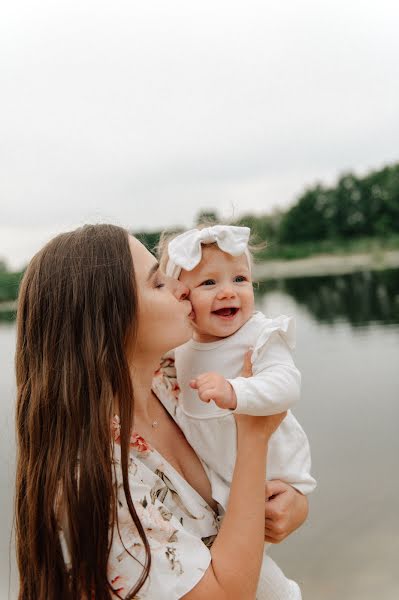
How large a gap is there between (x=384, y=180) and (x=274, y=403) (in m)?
40.5

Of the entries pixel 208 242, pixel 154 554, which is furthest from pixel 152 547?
pixel 208 242

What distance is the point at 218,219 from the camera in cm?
199

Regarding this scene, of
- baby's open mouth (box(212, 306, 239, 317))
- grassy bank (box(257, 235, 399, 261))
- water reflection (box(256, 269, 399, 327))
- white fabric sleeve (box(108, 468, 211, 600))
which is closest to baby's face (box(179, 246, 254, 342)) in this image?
baby's open mouth (box(212, 306, 239, 317))

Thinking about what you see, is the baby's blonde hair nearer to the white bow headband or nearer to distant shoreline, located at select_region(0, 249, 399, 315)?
the white bow headband

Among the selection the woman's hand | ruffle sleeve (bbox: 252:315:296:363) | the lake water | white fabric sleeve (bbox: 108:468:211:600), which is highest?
ruffle sleeve (bbox: 252:315:296:363)

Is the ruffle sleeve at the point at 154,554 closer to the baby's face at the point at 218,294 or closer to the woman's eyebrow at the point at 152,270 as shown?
the woman's eyebrow at the point at 152,270

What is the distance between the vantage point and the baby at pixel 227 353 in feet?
5.21

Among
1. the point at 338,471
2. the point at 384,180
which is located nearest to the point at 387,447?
the point at 338,471

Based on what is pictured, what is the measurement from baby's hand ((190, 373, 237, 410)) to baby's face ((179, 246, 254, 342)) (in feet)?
0.97

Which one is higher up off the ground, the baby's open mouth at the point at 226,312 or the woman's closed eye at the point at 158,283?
the woman's closed eye at the point at 158,283

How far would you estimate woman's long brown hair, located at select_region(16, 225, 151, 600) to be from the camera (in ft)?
3.98

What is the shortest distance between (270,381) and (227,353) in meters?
0.26

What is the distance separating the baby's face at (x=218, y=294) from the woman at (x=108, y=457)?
0.69 ft

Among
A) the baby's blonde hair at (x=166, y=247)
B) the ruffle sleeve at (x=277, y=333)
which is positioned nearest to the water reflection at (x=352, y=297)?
the baby's blonde hair at (x=166, y=247)
